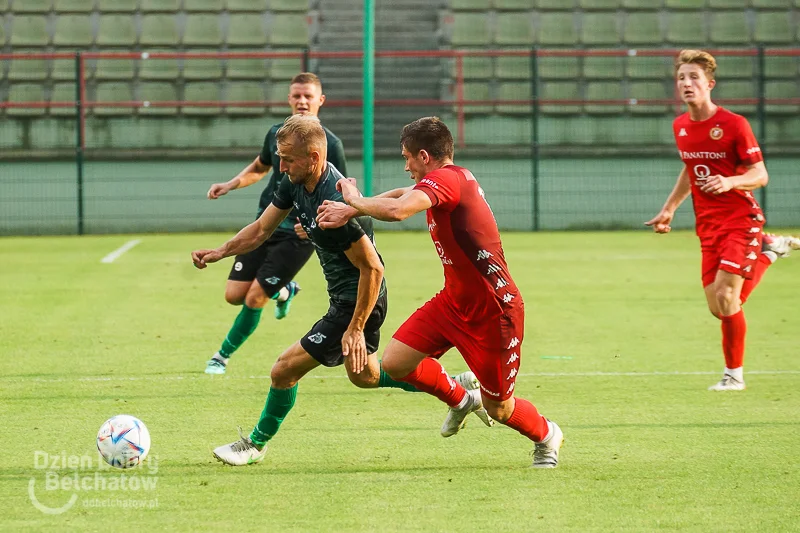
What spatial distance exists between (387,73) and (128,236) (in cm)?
599

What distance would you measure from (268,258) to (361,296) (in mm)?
3048

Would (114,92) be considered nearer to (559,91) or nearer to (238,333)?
(559,91)

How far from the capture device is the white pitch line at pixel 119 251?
15.0 m

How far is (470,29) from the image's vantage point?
22.2 metres

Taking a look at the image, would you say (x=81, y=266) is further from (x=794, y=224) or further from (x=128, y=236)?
(x=794, y=224)

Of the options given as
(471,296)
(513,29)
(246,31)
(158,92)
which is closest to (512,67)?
(513,29)

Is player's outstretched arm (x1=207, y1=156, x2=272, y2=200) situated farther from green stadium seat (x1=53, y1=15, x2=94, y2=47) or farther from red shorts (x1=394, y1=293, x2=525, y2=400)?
green stadium seat (x1=53, y1=15, x2=94, y2=47)

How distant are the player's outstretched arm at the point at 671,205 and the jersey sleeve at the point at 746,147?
39 cm

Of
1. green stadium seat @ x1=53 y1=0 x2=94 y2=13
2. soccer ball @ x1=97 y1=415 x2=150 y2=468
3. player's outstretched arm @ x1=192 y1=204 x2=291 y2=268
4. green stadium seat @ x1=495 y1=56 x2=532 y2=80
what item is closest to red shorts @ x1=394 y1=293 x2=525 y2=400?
player's outstretched arm @ x1=192 y1=204 x2=291 y2=268

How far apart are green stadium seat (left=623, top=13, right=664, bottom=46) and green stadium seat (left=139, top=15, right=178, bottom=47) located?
341 inches

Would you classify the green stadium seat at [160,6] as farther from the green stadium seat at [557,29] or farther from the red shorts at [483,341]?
the red shorts at [483,341]

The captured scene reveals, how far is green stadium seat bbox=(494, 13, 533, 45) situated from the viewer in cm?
2217

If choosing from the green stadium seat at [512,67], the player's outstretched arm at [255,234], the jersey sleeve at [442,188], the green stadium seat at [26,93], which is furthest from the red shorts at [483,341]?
the green stadium seat at [26,93]

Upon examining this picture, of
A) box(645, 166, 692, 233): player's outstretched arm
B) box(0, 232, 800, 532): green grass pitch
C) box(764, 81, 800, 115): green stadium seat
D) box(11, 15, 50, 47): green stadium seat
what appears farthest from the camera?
box(11, 15, 50, 47): green stadium seat
